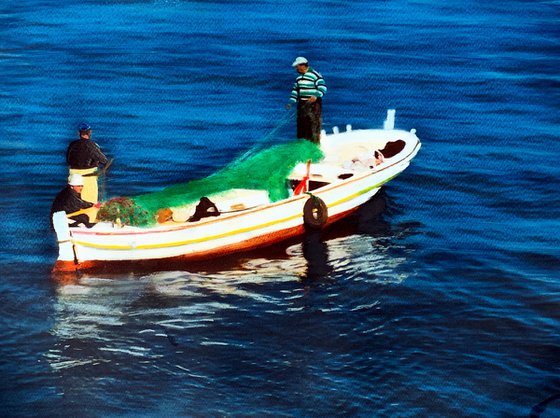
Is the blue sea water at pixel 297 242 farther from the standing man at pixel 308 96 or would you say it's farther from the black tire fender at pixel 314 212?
the standing man at pixel 308 96

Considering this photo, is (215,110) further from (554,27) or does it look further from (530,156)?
(554,27)

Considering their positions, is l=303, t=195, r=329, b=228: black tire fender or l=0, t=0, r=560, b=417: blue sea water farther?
l=303, t=195, r=329, b=228: black tire fender

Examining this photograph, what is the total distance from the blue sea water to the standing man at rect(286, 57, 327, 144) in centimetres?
240

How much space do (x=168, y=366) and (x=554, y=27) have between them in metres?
30.5

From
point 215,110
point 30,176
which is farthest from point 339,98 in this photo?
point 30,176

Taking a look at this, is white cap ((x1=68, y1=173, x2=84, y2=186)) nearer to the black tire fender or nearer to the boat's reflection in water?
the boat's reflection in water

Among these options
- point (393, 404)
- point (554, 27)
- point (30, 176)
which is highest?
point (554, 27)

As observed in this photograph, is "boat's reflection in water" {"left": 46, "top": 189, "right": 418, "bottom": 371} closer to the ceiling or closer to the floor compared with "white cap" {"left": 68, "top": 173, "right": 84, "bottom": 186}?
closer to the floor

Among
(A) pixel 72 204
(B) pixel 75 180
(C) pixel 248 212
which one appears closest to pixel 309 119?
(C) pixel 248 212

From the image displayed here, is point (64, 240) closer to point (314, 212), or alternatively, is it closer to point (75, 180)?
point (75, 180)

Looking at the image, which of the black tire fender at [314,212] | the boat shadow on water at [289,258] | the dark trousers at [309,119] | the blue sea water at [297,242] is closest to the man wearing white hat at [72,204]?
the boat shadow on water at [289,258]

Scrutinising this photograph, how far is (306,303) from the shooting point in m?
20.5

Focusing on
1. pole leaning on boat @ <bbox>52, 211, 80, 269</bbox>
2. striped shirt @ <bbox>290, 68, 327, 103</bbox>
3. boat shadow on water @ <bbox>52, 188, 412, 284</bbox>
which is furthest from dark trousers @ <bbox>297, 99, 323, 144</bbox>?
→ pole leaning on boat @ <bbox>52, 211, 80, 269</bbox>

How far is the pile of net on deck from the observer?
70.5 ft
